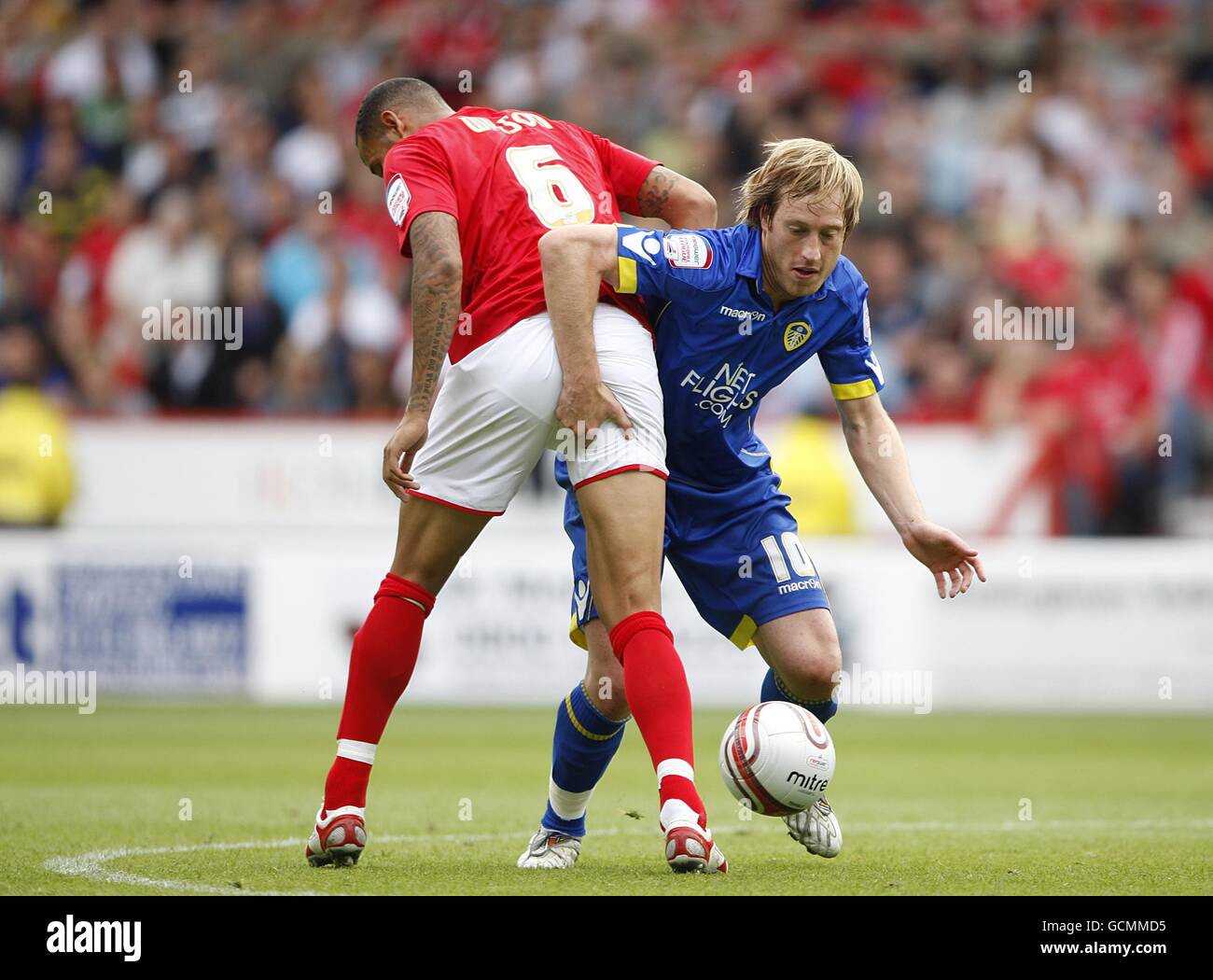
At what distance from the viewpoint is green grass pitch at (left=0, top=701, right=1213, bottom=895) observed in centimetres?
512

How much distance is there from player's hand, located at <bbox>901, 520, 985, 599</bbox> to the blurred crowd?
346 inches

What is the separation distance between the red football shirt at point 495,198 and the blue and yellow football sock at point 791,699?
1.26 metres

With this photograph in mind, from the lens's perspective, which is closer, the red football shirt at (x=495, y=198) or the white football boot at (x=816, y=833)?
the red football shirt at (x=495, y=198)

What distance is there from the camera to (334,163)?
55.3 ft

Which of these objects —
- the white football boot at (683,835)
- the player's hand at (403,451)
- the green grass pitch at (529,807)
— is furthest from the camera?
the player's hand at (403,451)

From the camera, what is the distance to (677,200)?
5.98 m

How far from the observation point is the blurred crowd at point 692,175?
48.2ft
